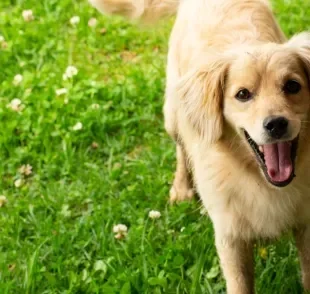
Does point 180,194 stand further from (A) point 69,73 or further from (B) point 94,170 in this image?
(A) point 69,73

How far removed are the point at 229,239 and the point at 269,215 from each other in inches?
10.2

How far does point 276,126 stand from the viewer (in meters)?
2.86

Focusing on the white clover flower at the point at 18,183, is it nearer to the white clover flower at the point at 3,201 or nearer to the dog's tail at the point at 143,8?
the white clover flower at the point at 3,201

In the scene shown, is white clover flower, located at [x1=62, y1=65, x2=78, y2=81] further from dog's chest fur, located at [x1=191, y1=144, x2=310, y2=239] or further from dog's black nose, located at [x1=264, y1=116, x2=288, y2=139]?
dog's black nose, located at [x1=264, y1=116, x2=288, y2=139]

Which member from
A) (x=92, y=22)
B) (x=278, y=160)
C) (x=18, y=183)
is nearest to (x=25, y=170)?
(x=18, y=183)

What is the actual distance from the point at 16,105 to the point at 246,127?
252 centimetres

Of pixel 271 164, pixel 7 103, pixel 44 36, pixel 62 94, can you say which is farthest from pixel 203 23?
pixel 44 36

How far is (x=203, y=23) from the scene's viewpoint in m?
3.79

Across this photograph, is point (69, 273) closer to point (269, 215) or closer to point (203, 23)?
point (269, 215)

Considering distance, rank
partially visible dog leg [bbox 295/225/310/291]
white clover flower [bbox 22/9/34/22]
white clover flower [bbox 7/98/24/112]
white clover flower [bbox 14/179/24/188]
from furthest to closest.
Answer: white clover flower [bbox 22/9/34/22] < white clover flower [bbox 7/98/24/112] < white clover flower [bbox 14/179/24/188] < partially visible dog leg [bbox 295/225/310/291]

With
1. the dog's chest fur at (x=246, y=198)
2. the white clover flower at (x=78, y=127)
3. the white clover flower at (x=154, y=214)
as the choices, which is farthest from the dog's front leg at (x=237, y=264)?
the white clover flower at (x=78, y=127)

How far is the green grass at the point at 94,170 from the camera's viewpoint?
12.5ft

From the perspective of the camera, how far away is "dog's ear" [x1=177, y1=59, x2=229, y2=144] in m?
3.15

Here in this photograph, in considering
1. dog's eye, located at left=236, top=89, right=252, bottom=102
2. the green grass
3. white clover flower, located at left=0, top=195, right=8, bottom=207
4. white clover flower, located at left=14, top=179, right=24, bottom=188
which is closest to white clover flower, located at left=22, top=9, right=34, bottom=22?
the green grass
